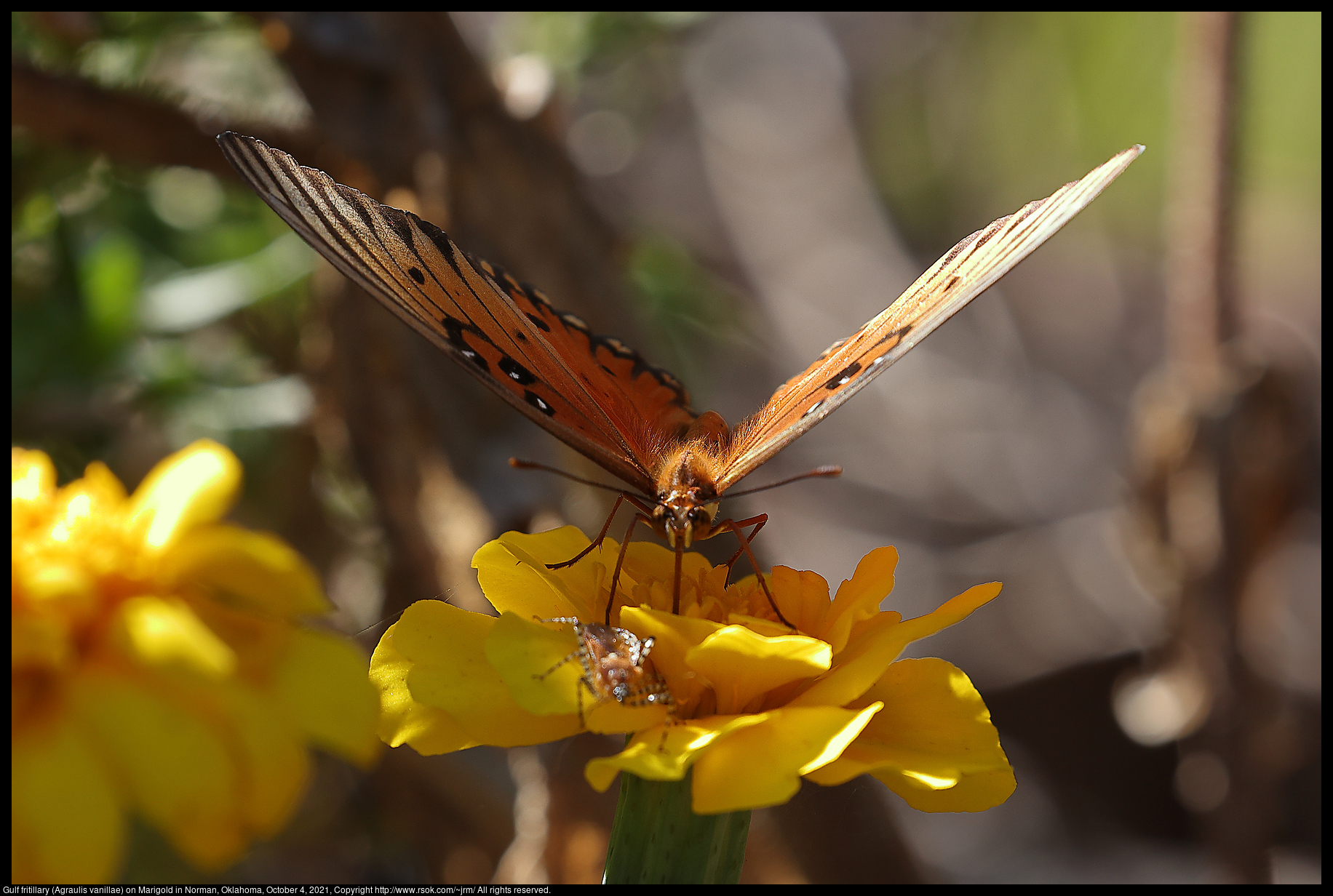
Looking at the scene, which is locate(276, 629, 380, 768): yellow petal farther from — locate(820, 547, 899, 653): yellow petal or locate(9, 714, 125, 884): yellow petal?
locate(820, 547, 899, 653): yellow petal

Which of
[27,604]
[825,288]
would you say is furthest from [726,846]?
[825,288]

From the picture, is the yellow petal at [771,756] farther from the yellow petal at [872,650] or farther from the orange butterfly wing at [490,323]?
the orange butterfly wing at [490,323]

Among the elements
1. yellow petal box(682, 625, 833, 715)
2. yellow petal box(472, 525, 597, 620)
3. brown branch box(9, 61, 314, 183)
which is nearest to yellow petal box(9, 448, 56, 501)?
yellow petal box(472, 525, 597, 620)

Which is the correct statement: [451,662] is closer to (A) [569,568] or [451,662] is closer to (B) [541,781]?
(A) [569,568]

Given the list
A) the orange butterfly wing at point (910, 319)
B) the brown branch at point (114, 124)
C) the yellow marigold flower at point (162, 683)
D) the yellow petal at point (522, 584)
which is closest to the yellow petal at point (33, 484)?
the yellow marigold flower at point (162, 683)

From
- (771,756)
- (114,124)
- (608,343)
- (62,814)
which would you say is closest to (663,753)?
(771,756)

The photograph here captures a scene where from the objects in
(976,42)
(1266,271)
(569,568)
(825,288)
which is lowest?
(569,568)
